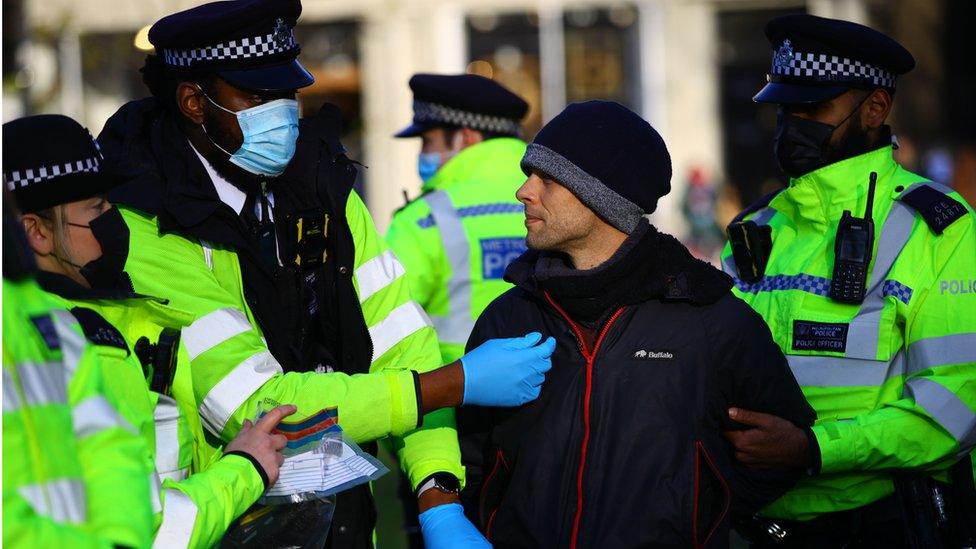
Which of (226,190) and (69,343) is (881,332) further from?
(69,343)

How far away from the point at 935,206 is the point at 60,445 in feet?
8.80

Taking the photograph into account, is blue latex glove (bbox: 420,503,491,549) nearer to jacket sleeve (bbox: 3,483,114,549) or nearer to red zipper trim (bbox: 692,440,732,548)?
red zipper trim (bbox: 692,440,732,548)

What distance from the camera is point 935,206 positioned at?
3771mm

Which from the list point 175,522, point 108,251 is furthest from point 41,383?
point 108,251

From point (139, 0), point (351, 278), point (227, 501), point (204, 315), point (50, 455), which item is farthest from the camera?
point (139, 0)

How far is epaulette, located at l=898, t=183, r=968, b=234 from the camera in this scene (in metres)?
3.74

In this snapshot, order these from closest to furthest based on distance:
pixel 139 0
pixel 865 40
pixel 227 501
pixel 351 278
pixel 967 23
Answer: pixel 227 501 → pixel 351 278 → pixel 865 40 → pixel 139 0 → pixel 967 23

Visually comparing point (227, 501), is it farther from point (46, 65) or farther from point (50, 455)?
point (46, 65)

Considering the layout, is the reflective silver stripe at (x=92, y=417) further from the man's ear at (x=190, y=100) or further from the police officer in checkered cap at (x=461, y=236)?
the police officer in checkered cap at (x=461, y=236)

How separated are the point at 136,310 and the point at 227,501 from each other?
50cm

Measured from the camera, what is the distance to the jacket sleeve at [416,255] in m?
5.30

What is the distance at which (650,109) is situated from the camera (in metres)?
20.0

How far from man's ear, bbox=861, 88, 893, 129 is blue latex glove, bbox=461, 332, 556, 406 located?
56.4 inches

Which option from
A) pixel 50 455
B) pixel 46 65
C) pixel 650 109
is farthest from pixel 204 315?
pixel 650 109
